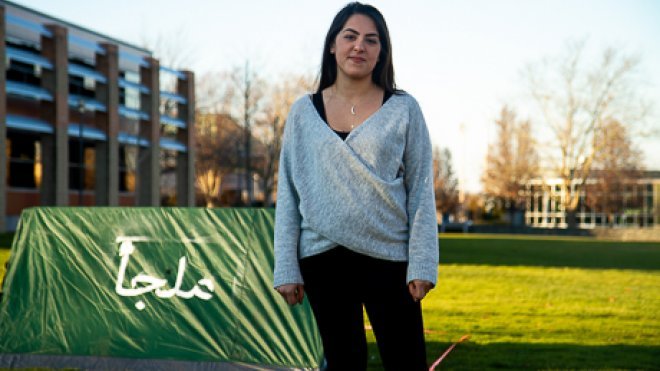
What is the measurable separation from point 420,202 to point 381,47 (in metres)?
0.58

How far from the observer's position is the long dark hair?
3.21 metres

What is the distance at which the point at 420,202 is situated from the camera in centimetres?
308

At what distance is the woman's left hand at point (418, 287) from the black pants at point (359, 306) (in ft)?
0.12

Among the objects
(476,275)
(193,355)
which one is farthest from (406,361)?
(476,275)

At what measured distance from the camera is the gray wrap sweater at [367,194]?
302 cm

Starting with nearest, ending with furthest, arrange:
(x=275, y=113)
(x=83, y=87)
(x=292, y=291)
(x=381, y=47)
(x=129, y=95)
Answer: (x=292, y=291)
(x=381, y=47)
(x=83, y=87)
(x=129, y=95)
(x=275, y=113)

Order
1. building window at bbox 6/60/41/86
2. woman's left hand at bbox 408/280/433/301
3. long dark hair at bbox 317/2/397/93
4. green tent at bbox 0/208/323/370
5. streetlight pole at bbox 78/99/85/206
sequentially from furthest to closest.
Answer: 1. building window at bbox 6/60/41/86
2. streetlight pole at bbox 78/99/85/206
3. green tent at bbox 0/208/323/370
4. long dark hair at bbox 317/2/397/93
5. woman's left hand at bbox 408/280/433/301

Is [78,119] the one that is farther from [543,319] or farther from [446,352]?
[446,352]

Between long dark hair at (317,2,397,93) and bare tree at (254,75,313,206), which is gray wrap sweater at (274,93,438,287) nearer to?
long dark hair at (317,2,397,93)

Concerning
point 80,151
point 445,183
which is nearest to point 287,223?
point 80,151

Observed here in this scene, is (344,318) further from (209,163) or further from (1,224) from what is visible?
(209,163)

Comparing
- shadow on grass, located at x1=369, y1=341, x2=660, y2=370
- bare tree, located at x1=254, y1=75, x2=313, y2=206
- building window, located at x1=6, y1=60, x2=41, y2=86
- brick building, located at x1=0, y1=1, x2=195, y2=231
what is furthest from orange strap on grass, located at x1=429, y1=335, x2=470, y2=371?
bare tree, located at x1=254, y1=75, x2=313, y2=206

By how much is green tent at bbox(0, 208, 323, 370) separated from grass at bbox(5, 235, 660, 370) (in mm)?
1339

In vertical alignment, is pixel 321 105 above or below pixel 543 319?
above
